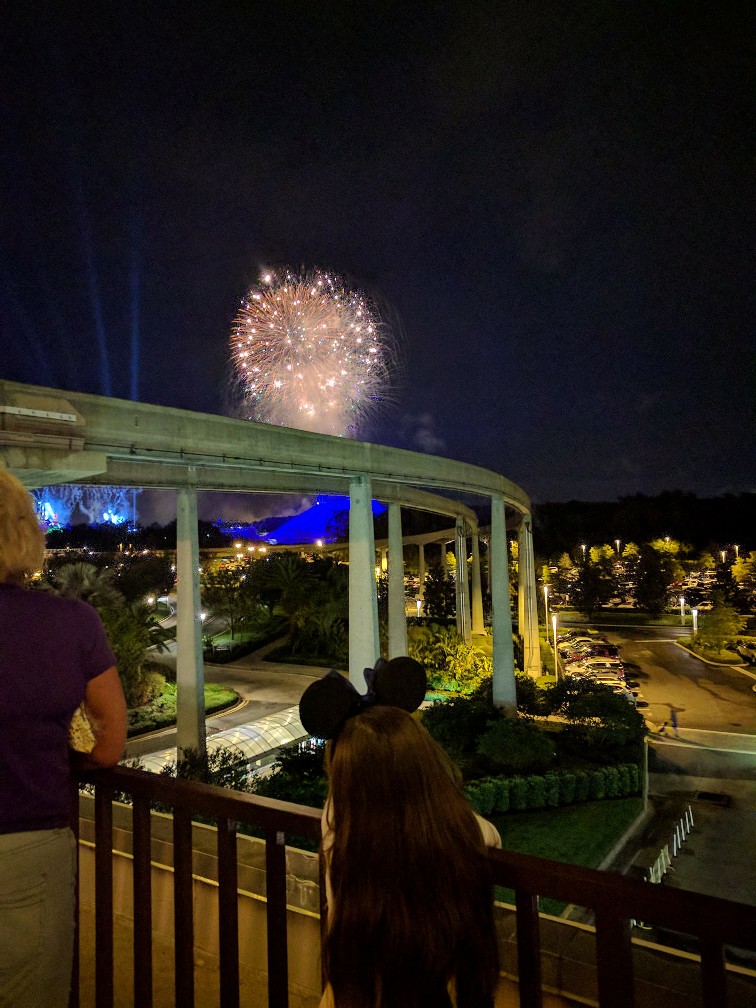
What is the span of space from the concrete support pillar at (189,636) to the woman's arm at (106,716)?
35.9 ft

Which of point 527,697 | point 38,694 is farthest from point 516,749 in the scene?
point 38,694

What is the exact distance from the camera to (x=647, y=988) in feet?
8.67

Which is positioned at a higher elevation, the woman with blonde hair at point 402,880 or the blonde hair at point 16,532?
the blonde hair at point 16,532

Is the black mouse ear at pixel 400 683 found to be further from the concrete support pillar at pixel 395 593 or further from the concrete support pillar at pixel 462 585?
the concrete support pillar at pixel 462 585

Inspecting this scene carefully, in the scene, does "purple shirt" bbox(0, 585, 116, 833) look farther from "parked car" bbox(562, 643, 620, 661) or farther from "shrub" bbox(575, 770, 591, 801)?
"parked car" bbox(562, 643, 620, 661)

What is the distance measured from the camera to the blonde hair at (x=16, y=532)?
179 cm

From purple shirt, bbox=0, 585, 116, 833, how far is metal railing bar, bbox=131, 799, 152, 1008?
59 centimetres

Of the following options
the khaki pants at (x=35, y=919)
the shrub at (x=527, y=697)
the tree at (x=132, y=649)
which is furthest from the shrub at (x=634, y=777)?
the tree at (x=132, y=649)

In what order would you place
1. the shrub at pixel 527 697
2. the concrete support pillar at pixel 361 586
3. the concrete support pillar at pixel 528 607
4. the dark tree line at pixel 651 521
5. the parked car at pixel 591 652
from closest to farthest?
the concrete support pillar at pixel 361 586 → the shrub at pixel 527 697 → the concrete support pillar at pixel 528 607 → the parked car at pixel 591 652 → the dark tree line at pixel 651 521

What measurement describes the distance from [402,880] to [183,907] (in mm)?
1362

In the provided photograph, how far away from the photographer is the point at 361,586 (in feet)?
44.5

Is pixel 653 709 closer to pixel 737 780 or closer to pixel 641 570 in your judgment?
pixel 737 780

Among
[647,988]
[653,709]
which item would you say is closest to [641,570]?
[653,709]

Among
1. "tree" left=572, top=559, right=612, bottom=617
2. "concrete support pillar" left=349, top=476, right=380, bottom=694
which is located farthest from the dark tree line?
"concrete support pillar" left=349, top=476, right=380, bottom=694
